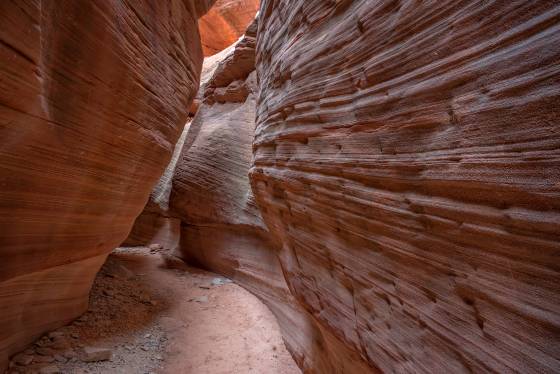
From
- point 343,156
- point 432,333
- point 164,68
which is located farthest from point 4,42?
point 432,333

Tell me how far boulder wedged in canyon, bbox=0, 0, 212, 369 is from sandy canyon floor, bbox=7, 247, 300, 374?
1.39ft

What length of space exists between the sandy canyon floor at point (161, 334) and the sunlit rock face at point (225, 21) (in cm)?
1482

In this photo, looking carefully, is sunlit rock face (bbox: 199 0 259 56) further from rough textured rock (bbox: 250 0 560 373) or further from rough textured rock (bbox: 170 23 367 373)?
rough textured rock (bbox: 250 0 560 373)

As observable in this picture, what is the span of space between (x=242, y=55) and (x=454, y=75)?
7591 mm

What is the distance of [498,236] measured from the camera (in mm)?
1210

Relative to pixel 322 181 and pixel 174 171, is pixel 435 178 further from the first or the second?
pixel 174 171

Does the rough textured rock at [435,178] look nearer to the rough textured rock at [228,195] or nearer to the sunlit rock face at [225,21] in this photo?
the rough textured rock at [228,195]

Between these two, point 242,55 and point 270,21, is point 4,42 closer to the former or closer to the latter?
point 270,21

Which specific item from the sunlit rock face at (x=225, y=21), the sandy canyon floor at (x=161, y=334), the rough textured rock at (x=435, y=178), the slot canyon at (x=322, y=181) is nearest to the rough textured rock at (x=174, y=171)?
the sandy canyon floor at (x=161, y=334)

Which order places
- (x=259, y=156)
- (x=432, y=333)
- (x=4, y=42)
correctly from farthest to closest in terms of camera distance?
(x=259, y=156) < (x=4, y=42) < (x=432, y=333)

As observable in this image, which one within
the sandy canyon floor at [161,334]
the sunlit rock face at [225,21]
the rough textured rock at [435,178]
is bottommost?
the sandy canyon floor at [161,334]

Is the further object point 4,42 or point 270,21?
point 270,21

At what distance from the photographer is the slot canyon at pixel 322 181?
116cm

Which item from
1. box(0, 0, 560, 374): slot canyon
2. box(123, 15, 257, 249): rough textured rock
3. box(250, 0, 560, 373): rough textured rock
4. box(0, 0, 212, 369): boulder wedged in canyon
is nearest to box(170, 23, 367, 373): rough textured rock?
box(123, 15, 257, 249): rough textured rock
